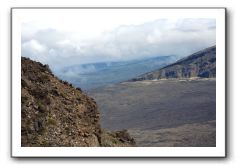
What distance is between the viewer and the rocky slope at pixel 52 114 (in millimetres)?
7652

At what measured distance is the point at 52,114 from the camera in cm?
773

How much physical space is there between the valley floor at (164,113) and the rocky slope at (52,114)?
30.9 inches

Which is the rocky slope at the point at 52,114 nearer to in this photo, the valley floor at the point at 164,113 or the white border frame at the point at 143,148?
the white border frame at the point at 143,148

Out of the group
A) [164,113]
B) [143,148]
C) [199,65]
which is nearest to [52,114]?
[143,148]

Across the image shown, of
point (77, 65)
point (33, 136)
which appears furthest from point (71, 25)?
point (33, 136)

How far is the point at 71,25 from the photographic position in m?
8.09

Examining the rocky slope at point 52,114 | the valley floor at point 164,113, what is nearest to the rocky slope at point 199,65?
the valley floor at point 164,113

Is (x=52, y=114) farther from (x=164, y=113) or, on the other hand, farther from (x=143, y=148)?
(x=164, y=113)

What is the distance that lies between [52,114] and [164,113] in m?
9.50

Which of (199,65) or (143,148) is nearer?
(143,148)

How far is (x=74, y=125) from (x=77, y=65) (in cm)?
94

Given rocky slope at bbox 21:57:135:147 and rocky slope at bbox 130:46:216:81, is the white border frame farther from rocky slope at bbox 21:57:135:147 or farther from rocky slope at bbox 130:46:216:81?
rocky slope at bbox 130:46:216:81

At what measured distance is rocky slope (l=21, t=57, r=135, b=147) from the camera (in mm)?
7652

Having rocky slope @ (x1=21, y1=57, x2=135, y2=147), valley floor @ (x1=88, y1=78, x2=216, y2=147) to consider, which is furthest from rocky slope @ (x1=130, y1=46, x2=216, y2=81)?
rocky slope @ (x1=21, y1=57, x2=135, y2=147)
